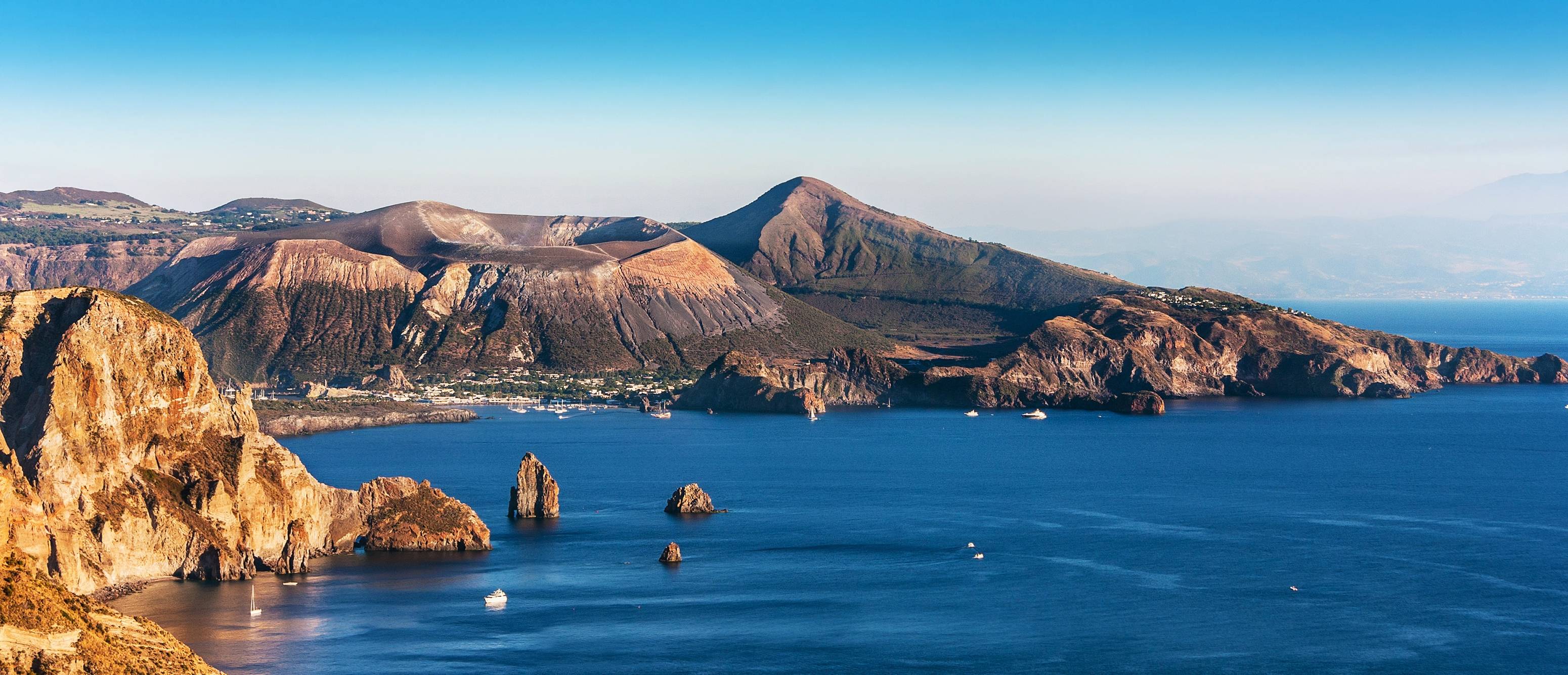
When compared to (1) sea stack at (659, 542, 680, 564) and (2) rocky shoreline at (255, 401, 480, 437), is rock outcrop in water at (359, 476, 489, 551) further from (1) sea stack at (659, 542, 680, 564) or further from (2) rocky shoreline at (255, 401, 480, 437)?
(2) rocky shoreline at (255, 401, 480, 437)

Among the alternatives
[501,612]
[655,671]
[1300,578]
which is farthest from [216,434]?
[1300,578]

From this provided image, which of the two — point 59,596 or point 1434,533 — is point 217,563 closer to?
point 59,596

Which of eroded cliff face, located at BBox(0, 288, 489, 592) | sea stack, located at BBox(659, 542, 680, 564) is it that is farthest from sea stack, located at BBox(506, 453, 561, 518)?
eroded cliff face, located at BBox(0, 288, 489, 592)

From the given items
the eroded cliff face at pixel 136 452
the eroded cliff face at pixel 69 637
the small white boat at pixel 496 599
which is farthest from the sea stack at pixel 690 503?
the eroded cliff face at pixel 69 637

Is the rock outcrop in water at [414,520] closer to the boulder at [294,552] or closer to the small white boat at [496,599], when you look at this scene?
the boulder at [294,552]

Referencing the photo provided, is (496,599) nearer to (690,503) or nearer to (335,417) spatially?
(690,503)
